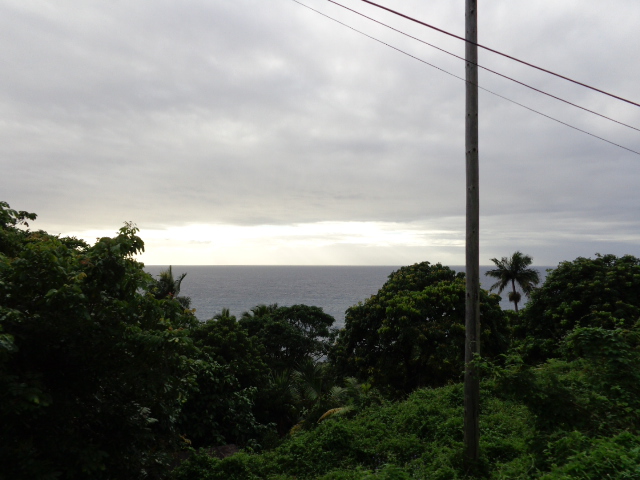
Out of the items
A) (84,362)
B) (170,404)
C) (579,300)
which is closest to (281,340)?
(579,300)

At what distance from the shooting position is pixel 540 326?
20516 mm

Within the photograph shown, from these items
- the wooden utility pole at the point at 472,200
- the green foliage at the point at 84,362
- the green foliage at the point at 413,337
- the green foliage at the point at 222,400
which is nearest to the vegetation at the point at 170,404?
the green foliage at the point at 84,362

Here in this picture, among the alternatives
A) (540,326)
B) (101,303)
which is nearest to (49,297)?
(101,303)

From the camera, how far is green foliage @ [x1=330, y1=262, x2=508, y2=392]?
18.9 meters

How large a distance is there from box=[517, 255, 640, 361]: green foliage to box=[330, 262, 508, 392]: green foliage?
69.2 inches

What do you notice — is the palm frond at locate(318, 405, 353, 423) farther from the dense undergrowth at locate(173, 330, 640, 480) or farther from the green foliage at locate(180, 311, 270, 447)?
the green foliage at locate(180, 311, 270, 447)

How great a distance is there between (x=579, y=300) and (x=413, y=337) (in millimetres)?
8143

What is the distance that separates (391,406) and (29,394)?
11.7 metres

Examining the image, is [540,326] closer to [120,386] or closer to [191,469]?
[191,469]

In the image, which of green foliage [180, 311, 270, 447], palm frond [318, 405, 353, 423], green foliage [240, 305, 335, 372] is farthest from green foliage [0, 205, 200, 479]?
green foliage [240, 305, 335, 372]

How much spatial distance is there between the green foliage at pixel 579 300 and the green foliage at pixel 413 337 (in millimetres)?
1759

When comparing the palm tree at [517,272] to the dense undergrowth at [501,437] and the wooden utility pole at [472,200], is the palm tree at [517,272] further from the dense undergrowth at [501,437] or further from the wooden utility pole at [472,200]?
the wooden utility pole at [472,200]

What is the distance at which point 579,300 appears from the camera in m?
19.4

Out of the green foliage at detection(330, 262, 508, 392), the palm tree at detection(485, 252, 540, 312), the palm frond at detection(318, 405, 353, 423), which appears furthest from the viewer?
the palm tree at detection(485, 252, 540, 312)
